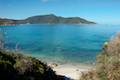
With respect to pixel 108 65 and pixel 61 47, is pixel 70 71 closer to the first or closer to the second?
pixel 108 65

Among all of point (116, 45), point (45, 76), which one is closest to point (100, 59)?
point (116, 45)

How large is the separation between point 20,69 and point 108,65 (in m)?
3.69

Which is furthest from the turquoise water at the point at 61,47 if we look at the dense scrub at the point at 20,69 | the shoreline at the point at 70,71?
the shoreline at the point at 70,71

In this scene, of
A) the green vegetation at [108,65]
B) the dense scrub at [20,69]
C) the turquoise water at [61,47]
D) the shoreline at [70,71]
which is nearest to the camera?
the green vegetation at [108,65]

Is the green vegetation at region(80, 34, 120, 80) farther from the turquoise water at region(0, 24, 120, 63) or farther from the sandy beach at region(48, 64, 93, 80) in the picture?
the sandy beach at region(48, 64, 93, 80)

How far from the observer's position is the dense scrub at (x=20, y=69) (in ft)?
36.8

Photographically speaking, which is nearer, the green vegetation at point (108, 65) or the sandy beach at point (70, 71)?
the green vegetation at point (108, 65)

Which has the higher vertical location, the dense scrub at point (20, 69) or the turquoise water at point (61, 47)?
the dense scrub at point (20, 69)

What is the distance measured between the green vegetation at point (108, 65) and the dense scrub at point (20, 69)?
2.21m

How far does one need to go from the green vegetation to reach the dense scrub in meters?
2.21

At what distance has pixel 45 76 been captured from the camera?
13.5 meters

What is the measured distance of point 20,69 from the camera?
12.0 m

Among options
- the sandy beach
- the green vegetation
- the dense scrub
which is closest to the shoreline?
the sandy beach

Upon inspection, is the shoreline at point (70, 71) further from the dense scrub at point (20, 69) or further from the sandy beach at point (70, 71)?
the dense scrub at point (20, 69)
